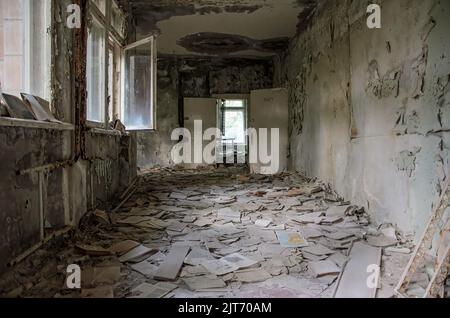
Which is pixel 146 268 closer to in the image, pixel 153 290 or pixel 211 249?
pixel 153 290

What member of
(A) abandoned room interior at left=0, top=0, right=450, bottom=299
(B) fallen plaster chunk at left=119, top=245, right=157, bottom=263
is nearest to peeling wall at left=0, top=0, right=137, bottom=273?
(A) abandoned room interior at left=0, top=0, right=450, bottom=299

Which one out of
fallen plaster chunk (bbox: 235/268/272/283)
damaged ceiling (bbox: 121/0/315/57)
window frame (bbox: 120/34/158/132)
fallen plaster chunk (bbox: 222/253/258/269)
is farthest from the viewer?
damaged ceiling (bbox: 121/0/315/57)

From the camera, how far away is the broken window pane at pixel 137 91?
5.59 meters

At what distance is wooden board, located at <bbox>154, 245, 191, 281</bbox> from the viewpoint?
251 cm

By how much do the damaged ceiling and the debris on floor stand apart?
126 inches

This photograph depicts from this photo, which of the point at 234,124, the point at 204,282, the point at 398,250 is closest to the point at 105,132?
the point at 204,282

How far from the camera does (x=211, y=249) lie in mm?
3129

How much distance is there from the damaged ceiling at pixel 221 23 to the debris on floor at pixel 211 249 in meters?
3.21

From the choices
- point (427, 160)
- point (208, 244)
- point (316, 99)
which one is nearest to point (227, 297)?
point (208, 244)

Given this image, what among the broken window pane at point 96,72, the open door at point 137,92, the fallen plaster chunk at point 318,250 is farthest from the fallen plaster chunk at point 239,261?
the open door at point 137,92

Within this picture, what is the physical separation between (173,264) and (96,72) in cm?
280

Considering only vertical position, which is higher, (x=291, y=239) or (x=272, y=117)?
(x=272, y=117)

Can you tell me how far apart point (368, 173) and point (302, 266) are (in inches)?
68.1

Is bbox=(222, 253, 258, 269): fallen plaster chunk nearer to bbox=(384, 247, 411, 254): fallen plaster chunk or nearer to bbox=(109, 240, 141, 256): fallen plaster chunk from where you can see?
bbox=(109, 240, 141, 256): fallen plaster chunk
